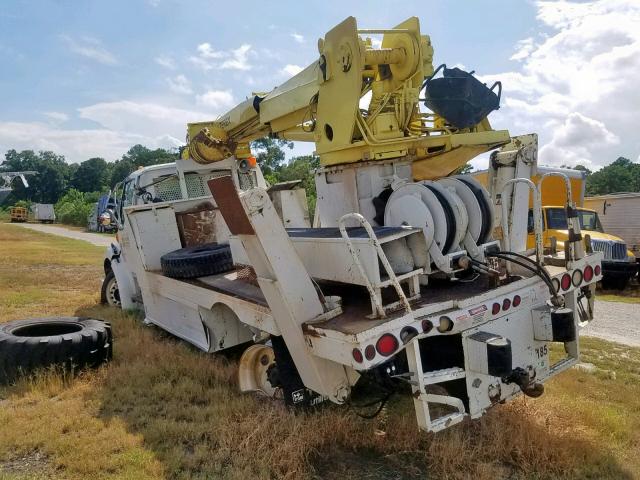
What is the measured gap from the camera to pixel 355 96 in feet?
14.2

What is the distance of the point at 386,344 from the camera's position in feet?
9.90

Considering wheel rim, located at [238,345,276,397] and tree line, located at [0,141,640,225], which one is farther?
tree line, located at [0,141,640,225]

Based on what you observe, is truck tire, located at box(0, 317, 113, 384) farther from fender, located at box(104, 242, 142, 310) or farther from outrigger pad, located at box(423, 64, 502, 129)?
outrigger pad, located at box(423, 64, 502, 129)

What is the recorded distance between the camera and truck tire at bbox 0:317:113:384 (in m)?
4.80

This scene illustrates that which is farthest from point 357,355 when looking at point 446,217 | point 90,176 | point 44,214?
point 90,176

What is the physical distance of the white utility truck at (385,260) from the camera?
10.6ft

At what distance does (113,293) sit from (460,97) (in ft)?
20.1

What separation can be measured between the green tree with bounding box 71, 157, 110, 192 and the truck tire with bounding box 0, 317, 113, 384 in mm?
86912

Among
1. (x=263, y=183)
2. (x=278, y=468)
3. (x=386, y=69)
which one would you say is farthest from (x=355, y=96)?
(x=263, y=183)

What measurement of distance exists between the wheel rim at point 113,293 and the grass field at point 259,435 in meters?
3.50

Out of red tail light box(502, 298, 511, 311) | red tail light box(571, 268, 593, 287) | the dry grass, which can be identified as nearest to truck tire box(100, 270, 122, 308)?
red tail light box(502, 298, 511, 311)

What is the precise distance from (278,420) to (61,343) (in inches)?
93.8

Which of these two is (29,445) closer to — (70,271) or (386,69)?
(386,69)

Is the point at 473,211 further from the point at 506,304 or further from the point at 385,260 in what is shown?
the point at 385,260
